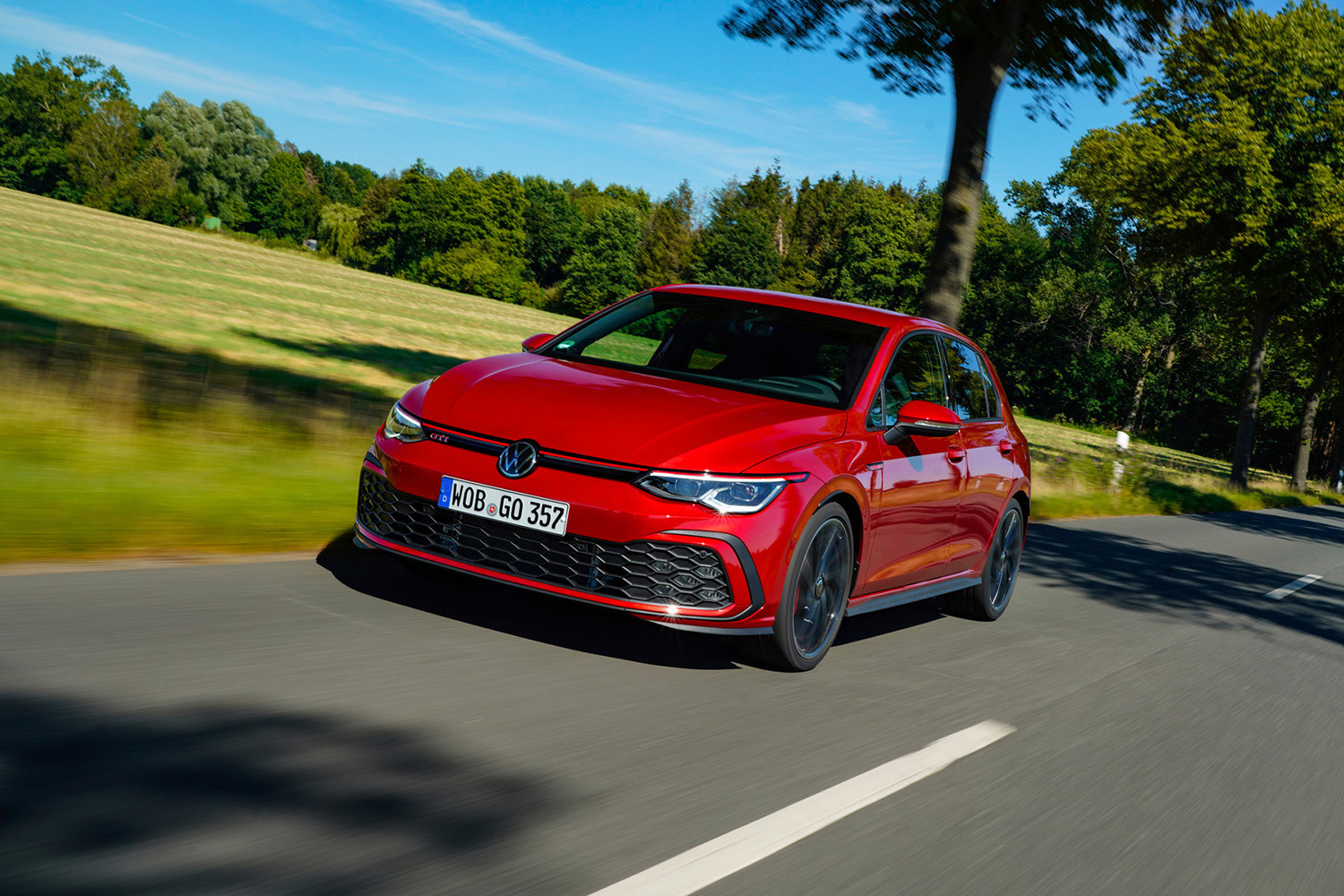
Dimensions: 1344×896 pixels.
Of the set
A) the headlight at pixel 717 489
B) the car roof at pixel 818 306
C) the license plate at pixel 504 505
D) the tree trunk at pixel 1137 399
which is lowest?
the license plate at pixel 504 505

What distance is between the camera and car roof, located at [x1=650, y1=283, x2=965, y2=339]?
6.28 m

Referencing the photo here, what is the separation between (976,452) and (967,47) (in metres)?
8.38

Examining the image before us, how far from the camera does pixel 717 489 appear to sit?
465 centimetres

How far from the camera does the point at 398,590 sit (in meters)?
5.64

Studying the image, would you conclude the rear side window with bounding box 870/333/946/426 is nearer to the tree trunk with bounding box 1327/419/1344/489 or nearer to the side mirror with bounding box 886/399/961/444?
the side mirror with bounding box 886/399/961/444

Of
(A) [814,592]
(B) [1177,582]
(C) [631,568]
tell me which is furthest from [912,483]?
(B) [1177,582]

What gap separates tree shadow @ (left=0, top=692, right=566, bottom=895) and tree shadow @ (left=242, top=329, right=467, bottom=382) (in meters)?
15.3

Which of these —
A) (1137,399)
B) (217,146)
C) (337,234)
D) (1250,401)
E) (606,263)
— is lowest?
(1250,401)

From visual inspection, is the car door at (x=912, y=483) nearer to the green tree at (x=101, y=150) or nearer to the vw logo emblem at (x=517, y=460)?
the vw logo emblem at (x=517, y=460)

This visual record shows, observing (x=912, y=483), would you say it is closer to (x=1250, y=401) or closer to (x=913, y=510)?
(x=913, y=510)

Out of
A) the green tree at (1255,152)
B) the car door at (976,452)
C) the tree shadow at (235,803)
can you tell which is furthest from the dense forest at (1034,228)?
the tree shadow at (235,803)

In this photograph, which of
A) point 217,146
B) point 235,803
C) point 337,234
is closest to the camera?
point 235,803

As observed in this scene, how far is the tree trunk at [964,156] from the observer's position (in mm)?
13445

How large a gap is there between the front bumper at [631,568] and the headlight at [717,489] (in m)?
0.12
